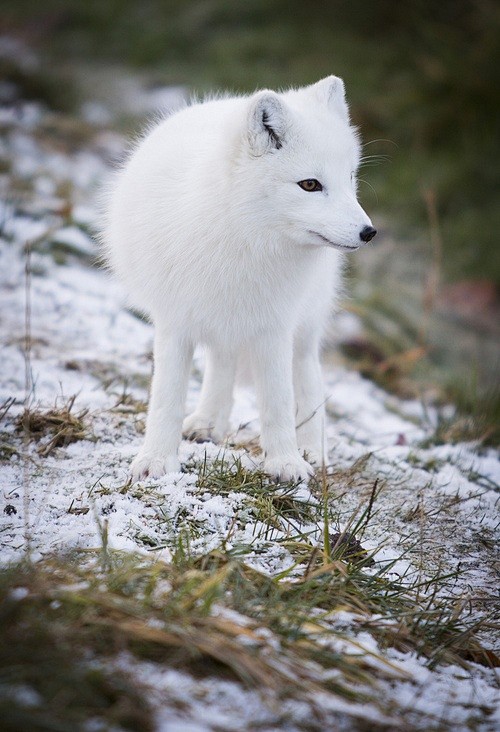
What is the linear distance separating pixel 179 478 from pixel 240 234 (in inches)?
36.4

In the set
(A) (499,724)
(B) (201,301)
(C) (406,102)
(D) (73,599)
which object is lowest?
(A) (499,724)

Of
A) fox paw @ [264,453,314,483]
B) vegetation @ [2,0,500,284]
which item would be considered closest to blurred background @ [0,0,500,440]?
vegetation @ [2,0,500,284]

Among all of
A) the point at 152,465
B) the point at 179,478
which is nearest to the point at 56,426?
the point at 152,465

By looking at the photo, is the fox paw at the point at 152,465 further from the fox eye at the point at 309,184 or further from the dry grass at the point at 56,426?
the fox eye at the point at 309,184

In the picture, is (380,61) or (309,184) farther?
(380,61)

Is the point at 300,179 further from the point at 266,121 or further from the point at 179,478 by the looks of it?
the point at 179,478

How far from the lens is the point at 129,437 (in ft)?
10.8

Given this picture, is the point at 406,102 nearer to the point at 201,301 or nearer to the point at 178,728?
the point at 201,301

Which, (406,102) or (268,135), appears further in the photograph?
(406,102)

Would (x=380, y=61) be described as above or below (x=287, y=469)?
above

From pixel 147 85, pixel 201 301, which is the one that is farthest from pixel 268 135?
pixel 147 85

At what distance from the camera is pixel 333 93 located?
303cm

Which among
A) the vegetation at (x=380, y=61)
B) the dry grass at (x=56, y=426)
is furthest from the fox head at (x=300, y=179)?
the vegetation at (x=380, y=61)

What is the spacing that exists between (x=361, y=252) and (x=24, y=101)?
4154 millimetres
